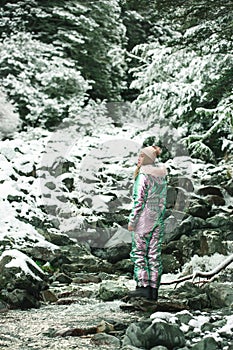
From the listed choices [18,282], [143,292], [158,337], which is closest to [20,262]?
[18,282]

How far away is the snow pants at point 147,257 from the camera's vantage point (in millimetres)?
5363

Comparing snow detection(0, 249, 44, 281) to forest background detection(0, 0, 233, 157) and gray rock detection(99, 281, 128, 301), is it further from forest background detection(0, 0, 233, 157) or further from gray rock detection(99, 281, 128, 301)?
forest background detection(0, 0, 233, 157)

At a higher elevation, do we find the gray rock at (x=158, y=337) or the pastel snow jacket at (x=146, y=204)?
the pastel snow jacket at (x=146, y=204)

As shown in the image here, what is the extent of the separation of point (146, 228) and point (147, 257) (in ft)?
0.85

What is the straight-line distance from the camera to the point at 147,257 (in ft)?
17.7

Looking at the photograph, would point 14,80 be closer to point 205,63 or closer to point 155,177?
point 205,63

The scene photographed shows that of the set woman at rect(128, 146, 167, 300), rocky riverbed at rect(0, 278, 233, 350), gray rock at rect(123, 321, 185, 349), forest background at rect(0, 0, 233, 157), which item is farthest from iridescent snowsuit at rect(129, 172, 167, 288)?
Answer: forest background at rect(0, 0, 233, 157)

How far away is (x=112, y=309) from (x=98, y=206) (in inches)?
233

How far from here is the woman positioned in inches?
211

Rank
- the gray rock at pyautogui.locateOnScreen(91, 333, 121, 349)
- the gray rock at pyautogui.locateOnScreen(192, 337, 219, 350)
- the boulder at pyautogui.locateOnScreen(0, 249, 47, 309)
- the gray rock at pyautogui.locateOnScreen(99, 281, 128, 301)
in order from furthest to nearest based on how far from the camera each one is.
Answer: the gray rock at pyautogui.locateOnScreen(99, 281, 128, 301)
the boulder at pyautogui.locateOnScreen(0, 249, 47, 309)
the gray rock at pyautogui.locateOnScreen(91, 333, 121, 349)
the gray rock at pyautogui.locateOnScreen(192, 337, 219, 350)

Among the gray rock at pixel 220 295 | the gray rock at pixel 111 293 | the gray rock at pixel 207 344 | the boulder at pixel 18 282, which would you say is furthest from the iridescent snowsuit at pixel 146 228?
the gray rock at pixel 207 344

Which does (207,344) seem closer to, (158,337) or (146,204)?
(158,337)

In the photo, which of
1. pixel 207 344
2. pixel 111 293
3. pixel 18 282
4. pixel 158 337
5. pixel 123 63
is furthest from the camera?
pixel 123 63

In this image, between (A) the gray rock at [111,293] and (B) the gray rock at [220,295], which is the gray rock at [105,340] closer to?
(B) the gray rock at [220,295]
